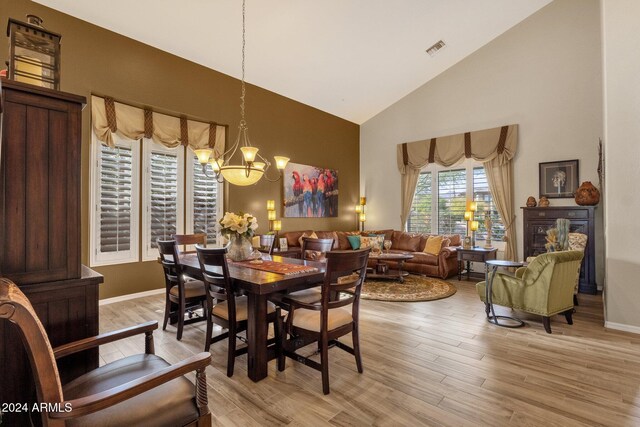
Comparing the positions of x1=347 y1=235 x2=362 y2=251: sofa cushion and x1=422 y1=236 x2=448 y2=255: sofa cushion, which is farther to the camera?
x1=347 y1=235 x2=362 y2=251: sofa cushion

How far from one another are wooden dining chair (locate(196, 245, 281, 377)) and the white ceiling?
3643 mm

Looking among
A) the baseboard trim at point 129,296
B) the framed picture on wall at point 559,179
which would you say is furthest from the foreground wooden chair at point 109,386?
the framed picture on wall at point 559,179

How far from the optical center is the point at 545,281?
3398mm

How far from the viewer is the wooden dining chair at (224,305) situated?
2.41 meters

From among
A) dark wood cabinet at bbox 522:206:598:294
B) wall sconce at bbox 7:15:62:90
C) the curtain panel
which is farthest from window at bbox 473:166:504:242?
wall sconce at bbox 7:15:62:90

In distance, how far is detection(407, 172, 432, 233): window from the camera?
7367 mm

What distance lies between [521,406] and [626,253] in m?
2.51

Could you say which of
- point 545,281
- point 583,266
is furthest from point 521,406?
point 583,266

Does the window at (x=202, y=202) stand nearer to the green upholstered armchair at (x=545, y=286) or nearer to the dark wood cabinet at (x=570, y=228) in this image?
the green upholstered armchair at (x=545, y=286)

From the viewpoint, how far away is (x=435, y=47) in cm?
610

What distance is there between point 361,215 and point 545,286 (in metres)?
5.17

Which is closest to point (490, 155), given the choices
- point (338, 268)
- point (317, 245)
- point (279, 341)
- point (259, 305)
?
point (317, 245)

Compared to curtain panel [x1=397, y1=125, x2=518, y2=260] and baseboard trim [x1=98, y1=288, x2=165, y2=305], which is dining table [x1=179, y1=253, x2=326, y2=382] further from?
curtain panel [x1=397, y1=125, x2=518, y2=260]

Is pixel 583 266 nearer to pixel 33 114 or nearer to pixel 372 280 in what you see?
pixel 372 280
